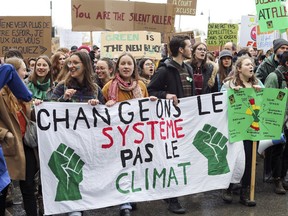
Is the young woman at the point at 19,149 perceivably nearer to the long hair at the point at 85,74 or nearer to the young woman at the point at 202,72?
the long hair at the point at 85,74

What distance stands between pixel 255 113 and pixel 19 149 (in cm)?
261

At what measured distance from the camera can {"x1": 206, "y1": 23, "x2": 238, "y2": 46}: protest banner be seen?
11703 millimetres

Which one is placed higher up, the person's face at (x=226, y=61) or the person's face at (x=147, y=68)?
the person's face at (x=226, y=61)

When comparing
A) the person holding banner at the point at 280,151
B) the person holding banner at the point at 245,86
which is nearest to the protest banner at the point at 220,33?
the person holding banner at the point at 280,151

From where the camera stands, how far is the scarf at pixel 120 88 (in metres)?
4.94

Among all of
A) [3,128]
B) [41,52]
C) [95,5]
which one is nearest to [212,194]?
[3,128]

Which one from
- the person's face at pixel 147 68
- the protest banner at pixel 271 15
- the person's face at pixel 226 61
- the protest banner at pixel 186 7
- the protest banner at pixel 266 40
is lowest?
the person's face at pixel 147 68

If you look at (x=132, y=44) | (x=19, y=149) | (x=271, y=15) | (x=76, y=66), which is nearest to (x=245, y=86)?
(x=76, y=66)

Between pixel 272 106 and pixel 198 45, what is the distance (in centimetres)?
159

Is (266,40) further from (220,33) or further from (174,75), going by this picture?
(174,75)

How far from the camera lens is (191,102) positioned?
5.16m

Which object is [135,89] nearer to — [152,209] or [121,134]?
[121,134]

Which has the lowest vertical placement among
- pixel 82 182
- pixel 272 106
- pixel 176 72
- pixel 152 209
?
pixel 152 209

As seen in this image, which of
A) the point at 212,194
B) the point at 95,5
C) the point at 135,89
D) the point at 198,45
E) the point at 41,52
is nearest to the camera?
the point at 135,89
